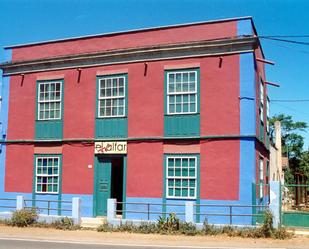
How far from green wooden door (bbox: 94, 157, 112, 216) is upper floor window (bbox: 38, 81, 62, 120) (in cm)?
308

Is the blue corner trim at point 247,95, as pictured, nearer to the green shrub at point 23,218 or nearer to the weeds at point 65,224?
the weeds at point 65,224

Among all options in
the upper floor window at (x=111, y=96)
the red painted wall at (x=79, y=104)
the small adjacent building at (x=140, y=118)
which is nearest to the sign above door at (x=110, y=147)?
the small adjacent building at (x=140, y=118)

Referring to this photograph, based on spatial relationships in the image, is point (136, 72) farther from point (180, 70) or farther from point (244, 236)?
point (244, 236)

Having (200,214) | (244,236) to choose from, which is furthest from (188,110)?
(244,236)

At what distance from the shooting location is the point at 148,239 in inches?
577

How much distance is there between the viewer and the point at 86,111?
66.6 feet

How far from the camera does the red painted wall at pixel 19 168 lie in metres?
21.1

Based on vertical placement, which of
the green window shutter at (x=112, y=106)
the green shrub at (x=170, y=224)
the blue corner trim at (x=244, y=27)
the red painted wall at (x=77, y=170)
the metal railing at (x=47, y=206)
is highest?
the blue corner trim at (x=244, y=27)

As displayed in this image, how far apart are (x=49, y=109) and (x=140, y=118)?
465 cm

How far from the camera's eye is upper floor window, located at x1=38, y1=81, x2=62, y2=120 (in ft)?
68.7

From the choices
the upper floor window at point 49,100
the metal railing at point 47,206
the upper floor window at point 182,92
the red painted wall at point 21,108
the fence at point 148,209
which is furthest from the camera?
the red painted wall at point 21,108

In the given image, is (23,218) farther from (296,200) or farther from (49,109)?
(296,200)

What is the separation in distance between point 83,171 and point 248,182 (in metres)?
7.32

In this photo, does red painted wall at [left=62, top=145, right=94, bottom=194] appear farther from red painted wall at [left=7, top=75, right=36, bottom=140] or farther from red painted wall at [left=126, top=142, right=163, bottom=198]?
red painted wall at [left=7, top=75, right=36, bottom=140]
